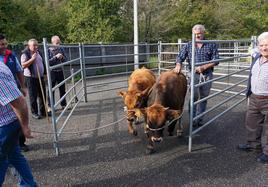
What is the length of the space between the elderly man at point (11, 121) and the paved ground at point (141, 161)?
0.82 m

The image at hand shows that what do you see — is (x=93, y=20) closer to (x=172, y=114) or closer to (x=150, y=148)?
(x=150, y=148)

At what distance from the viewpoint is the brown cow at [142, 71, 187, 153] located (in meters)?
4.16

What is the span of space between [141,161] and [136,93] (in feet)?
4.23

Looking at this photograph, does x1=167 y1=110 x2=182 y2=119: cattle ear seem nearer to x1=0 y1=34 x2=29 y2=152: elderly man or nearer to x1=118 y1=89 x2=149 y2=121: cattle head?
x1=118 y1=89 x2=149 y2=121: cattle head

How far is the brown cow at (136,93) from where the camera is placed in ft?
16.5

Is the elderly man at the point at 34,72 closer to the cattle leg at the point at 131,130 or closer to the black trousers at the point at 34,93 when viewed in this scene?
the black trousers at the point at 34,93

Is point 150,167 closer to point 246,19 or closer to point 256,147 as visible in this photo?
point 256,147

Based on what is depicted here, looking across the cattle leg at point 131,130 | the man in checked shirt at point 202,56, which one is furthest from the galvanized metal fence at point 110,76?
the cattle leg at point 131,130

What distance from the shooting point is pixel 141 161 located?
14.3 ft

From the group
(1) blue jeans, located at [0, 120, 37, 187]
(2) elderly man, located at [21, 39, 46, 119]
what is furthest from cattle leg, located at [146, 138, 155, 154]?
(2) elderly man, located at [21, 39, 46, 119]

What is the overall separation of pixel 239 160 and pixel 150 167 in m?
1.36

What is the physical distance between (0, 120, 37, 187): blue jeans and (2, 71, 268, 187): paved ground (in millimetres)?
579

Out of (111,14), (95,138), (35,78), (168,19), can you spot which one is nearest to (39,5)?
(111,14)

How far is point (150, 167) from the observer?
415cm
